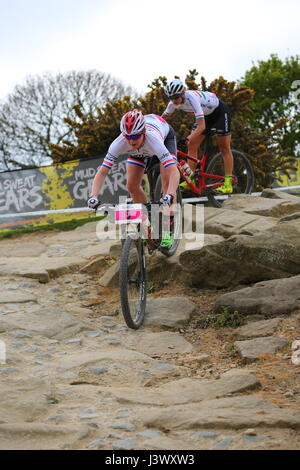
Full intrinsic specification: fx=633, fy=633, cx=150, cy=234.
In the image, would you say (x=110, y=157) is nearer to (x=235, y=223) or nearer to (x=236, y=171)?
(x=235, y=223)

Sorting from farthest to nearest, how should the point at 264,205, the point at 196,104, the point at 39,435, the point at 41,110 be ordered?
the point at 41,110, the point at 264,205, the point at 196,104, the point at 39,435

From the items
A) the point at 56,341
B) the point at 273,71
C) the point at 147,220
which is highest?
the point at 273,71

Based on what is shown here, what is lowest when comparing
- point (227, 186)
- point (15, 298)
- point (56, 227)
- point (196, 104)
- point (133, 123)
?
point (15, 298)

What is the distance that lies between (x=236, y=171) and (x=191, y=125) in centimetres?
401

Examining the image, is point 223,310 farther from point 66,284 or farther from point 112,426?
point 112,426

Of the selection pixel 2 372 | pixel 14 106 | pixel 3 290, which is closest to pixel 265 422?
pixel 2 372

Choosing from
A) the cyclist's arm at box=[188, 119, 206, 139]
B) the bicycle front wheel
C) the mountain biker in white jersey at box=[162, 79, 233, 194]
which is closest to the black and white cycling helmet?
the mountain biker in white jersey at box=[162, 79, 233, 194]

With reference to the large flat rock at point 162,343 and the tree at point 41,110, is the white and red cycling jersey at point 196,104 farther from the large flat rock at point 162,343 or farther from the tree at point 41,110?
the tree at point 41,110

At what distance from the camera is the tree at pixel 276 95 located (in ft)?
123

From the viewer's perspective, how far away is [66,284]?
861 centimetres

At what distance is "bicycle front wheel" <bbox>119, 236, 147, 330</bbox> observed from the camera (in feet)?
20.4

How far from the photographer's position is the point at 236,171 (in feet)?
35.3

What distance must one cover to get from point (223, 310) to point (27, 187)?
31.3 feet

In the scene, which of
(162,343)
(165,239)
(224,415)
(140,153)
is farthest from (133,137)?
(224,415)
